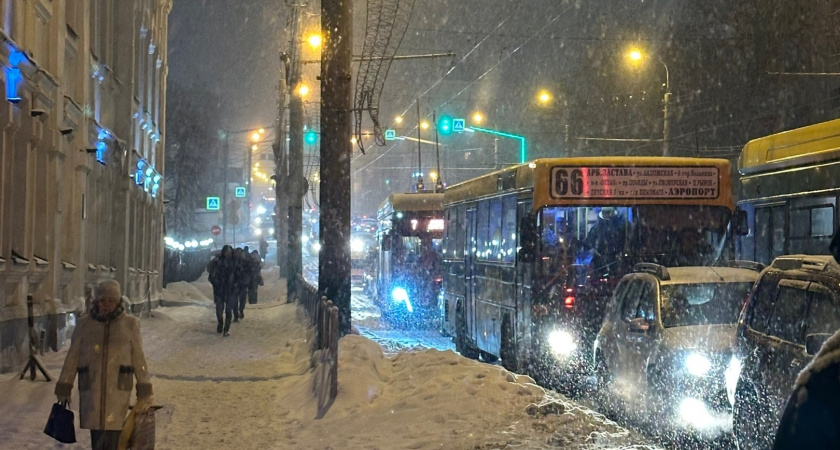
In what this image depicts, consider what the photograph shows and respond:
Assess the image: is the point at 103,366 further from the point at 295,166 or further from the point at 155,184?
the point at 295,166

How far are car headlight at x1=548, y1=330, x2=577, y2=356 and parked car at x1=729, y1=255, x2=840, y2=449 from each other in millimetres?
4957

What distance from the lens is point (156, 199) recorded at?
29.2 metres

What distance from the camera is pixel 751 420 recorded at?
669 centimetres

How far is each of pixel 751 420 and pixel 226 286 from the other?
47.3 ft

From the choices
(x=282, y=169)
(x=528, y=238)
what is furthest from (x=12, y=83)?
(x=282, y=169)

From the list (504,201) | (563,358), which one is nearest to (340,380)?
(563,358)

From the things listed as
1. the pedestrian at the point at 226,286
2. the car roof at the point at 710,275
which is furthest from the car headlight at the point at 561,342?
the pedestrian at the point at 226,286

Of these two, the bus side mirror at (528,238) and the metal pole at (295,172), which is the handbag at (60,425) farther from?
the metal pole at (295,172)

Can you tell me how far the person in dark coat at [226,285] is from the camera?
19469mm

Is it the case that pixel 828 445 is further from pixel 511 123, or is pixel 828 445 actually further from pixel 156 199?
pixel 511 123

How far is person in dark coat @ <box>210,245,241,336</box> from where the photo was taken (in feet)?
63.9

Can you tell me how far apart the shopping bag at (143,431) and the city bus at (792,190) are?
33.2 feet

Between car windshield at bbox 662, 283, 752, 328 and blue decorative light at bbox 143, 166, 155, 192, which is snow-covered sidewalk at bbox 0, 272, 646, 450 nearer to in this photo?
car windshield at bbox 662, 283, 752, 328

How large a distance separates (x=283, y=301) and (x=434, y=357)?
20.7m
